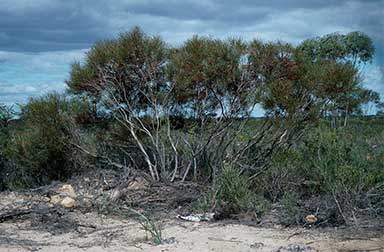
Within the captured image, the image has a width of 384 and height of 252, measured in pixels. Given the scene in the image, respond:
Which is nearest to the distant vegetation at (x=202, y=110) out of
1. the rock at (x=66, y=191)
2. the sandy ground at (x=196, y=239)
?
the rock at (x=66, y=191)

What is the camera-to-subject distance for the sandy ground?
27.7 ft

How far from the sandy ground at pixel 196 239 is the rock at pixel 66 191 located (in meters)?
2.42

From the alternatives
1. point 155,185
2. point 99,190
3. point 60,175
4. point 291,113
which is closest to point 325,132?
point 291,113

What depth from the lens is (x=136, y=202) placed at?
38.0ft

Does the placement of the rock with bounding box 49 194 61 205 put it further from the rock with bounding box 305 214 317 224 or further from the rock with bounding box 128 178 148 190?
the rock with bounding box 305 214 317 224

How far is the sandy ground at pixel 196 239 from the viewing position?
8.43 meters

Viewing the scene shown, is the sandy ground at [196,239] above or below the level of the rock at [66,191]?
below

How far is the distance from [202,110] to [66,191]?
3.19 metres

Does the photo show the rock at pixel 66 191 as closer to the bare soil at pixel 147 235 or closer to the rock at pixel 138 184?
the bare soil at pixel 147 235

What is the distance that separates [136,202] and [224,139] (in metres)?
2.43

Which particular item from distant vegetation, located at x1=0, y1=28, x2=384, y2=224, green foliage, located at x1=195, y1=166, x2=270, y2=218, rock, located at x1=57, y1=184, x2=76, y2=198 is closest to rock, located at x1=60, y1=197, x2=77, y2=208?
rock, located at x1=57, y1=184, x2=76, y2=198

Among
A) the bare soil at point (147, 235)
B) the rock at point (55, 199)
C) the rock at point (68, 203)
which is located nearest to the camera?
the bare soil at point (147, 235)

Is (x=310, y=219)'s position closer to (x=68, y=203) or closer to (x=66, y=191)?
(x=68, y=203)

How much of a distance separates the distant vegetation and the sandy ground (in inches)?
74.8
